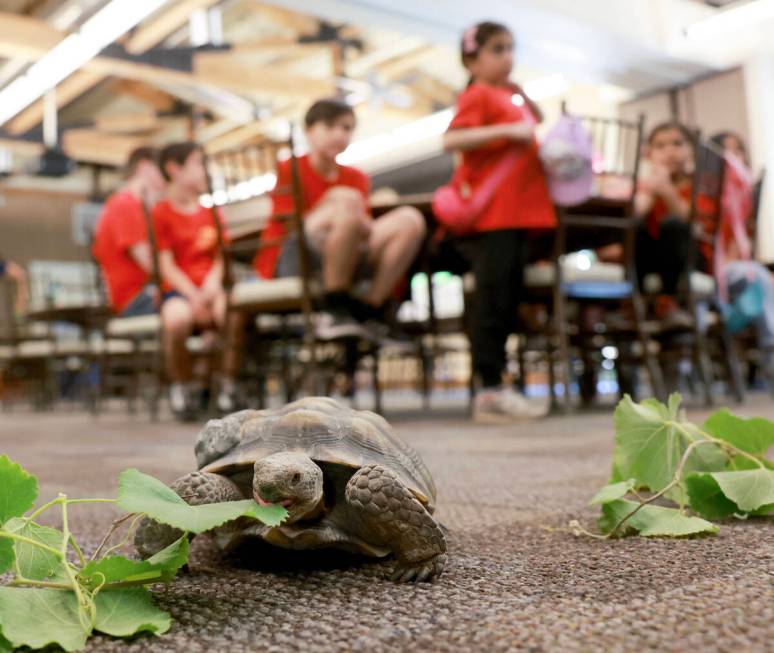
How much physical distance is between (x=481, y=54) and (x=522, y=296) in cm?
72

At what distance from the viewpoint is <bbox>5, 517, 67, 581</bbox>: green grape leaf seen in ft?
1.60

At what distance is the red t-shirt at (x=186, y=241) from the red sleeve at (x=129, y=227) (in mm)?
77

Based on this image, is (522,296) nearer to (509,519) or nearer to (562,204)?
(562,204)

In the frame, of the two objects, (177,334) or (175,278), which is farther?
(175,278)

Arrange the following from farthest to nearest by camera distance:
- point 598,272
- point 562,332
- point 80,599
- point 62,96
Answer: point 62,96 → point 598,272 → point 562,332 → point 80,599

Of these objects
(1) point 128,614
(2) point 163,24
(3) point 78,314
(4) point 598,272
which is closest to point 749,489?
(1) point 128,614

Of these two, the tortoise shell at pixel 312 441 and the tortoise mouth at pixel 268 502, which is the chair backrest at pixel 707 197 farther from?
the tortoise mouth at pixel 268 502

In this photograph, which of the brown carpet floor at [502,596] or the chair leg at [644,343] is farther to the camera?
the chair leg at [644,343]

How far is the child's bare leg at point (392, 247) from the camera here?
2.38m

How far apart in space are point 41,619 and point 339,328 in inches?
73.8

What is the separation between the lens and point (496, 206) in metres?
2.26

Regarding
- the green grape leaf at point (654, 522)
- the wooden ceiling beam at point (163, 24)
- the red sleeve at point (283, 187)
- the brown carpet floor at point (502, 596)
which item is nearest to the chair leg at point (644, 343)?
Result: the red sleeve at point (283, 187)

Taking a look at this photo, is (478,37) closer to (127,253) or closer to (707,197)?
(707,197)

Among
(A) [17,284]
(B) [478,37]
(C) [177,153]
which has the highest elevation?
(B) [478,37]
